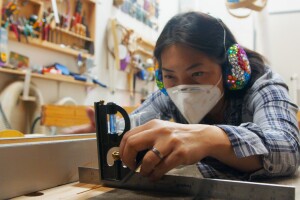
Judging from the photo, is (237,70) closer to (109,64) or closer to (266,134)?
(266,134)

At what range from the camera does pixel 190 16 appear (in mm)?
946

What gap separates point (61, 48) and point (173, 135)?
1.96m

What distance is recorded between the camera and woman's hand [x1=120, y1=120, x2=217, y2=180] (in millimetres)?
514

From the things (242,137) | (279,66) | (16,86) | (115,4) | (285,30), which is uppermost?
(115,4)

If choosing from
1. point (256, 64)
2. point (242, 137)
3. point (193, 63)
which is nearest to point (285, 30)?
point (256, 64)

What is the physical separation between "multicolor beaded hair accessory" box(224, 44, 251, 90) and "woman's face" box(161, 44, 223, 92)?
0.11ft

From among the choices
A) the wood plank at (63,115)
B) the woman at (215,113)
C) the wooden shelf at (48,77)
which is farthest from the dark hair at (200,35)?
the wooden shelf at (48,77)

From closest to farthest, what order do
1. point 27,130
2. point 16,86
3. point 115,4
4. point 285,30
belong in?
point 16,86, point 27,130, point 115,4, point 285,30

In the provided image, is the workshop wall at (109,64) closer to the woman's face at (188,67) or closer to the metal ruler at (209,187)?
the woman's face at (188,67)

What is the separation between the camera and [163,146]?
1.68 feet

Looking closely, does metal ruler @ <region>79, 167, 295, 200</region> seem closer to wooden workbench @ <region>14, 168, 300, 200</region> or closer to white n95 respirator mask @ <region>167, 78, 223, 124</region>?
wooden workbench @ <region>14, 168, 300, 200</region>

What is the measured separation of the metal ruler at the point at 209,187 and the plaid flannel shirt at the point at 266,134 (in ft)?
0.36

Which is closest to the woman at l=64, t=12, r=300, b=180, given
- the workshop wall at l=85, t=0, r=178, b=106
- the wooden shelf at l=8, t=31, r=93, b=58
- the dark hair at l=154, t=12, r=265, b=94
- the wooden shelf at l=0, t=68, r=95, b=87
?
the dark hair at l=154, t=12, r=265, b=94

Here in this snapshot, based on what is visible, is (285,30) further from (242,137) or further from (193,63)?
(242,137)
